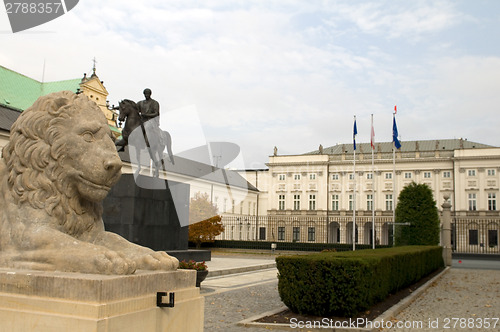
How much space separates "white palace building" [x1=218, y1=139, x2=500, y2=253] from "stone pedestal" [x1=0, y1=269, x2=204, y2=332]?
2239 inches

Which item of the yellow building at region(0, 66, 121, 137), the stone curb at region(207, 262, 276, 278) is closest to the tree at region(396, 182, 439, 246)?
the stone curb at region(207, 262, 276, 278)

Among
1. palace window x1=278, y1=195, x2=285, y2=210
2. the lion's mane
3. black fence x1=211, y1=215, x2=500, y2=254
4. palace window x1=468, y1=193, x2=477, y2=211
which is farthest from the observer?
palace window x1=278, y1=195, x2=285, y2=210

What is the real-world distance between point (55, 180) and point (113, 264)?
0.84m

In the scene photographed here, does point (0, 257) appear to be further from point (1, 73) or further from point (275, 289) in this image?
point (1, 73)

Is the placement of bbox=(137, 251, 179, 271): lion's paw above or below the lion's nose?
below

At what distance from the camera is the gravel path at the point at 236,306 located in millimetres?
7566

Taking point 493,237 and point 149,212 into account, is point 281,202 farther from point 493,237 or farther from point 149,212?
point 149,212

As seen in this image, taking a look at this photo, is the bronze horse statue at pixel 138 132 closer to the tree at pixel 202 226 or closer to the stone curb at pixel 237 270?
the stone curb at pixel 237 270

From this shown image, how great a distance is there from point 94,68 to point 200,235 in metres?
28.1

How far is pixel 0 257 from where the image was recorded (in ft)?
10.4

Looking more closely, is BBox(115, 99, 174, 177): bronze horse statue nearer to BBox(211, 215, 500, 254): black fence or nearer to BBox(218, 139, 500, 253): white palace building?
BBox(211, 215, 500, 254): black fence

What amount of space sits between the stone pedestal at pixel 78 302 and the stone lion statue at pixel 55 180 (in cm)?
27

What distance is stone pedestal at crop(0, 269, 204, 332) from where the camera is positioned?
8.48 ft

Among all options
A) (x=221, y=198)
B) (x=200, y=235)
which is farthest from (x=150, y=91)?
(x=221, y=198)
